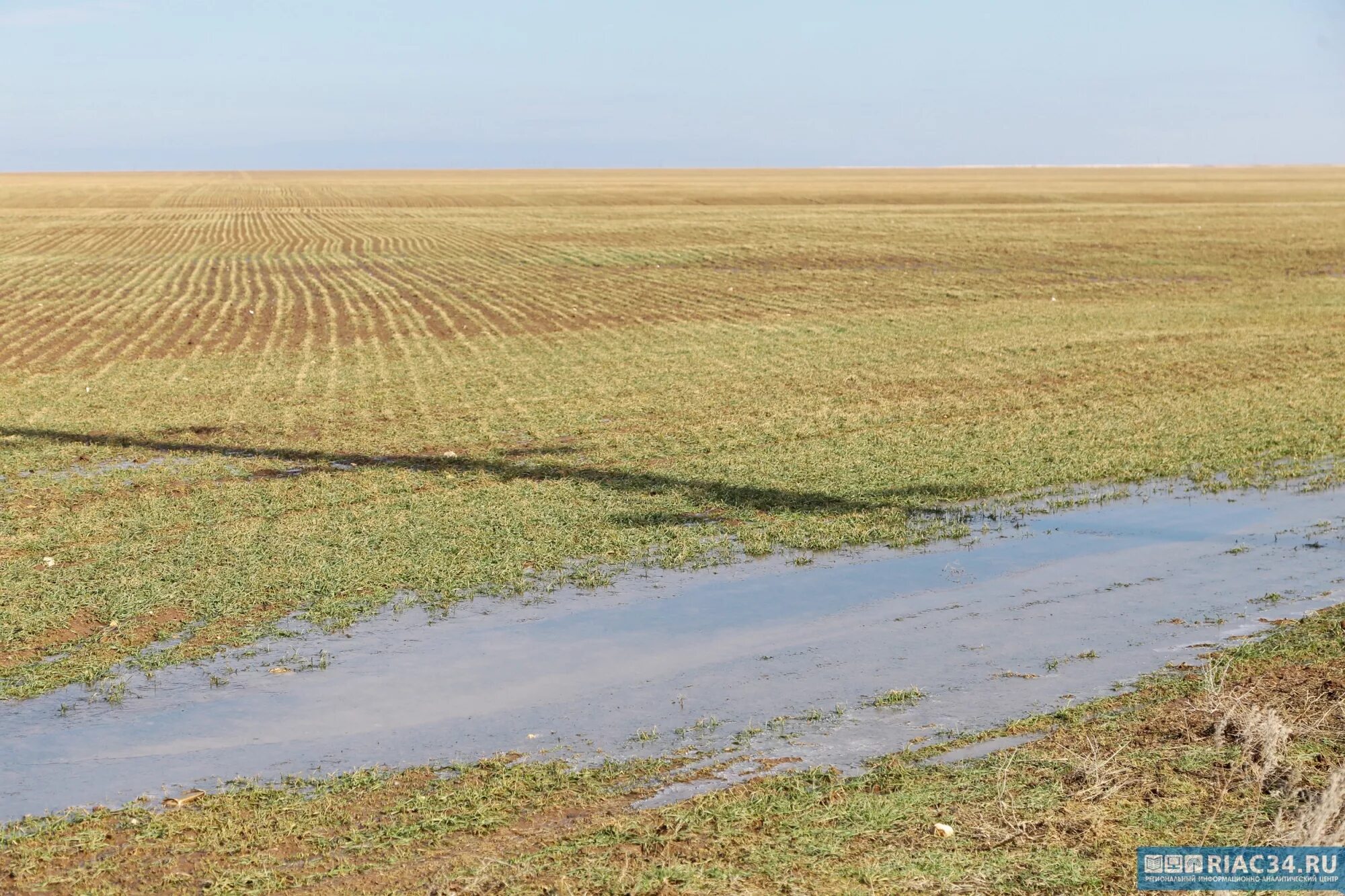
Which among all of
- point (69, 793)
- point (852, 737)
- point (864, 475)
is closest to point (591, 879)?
point (852, 737)

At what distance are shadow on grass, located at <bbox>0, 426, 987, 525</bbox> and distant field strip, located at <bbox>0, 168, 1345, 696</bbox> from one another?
60mm

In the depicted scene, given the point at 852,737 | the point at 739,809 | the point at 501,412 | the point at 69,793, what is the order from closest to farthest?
the point at 739,809 < the point at 69,793 < the point at 852,737 < the point at 501,412

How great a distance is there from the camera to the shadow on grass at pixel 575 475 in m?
13.7

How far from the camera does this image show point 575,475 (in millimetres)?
15062

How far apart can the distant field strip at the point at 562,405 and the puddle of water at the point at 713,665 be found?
73 centimetres

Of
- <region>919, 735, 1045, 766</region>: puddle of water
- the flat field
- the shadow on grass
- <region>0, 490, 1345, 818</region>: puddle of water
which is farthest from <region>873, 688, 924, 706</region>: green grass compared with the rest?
the shadow on grass

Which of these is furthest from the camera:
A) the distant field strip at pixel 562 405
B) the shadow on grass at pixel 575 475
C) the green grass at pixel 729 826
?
the shadow on grass at pixel 575 475

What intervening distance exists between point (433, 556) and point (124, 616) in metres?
2.70

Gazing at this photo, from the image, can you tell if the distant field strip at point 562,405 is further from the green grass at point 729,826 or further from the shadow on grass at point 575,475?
the green grass at point 729,826

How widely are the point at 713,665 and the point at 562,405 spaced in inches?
398

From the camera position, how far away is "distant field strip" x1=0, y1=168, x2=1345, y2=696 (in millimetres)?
12125

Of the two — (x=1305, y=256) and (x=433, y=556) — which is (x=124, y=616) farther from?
(x=1305, y=256)

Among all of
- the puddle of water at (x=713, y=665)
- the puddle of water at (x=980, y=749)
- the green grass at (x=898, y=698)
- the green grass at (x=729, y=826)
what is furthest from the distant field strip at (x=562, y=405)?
the puddle of water at (x=980, y=749)

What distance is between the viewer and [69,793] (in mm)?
7504
